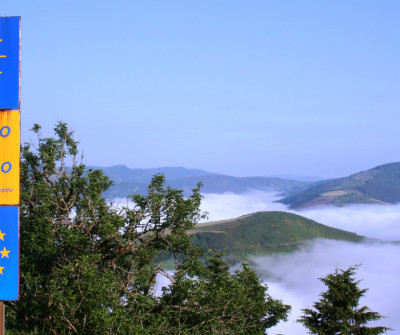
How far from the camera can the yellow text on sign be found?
595cm

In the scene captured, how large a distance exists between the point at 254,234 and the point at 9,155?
182 meters

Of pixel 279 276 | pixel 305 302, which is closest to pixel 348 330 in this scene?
pixel 305 302

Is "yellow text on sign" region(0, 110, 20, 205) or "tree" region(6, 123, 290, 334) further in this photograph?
"tree" region(6, 123, 290, 334)

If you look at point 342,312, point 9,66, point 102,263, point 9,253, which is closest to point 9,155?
point 9,66

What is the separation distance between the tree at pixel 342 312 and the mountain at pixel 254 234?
456 ft

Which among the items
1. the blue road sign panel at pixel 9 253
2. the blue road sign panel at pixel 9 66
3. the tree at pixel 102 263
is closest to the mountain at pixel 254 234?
the tree at pixel 102 263

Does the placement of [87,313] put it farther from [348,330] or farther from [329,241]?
[329,241]

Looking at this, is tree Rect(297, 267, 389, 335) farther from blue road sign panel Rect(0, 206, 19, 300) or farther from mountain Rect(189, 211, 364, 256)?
mountain Rect(189, 211, 364, 256)

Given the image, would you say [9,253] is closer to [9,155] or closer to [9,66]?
[9,155]

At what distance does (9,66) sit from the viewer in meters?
5.89

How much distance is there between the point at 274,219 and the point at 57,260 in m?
182

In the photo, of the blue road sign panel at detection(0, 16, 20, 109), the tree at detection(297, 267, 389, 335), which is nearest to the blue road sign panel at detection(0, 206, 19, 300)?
the blue road sign panel at detection(0, 16, 20, 109)

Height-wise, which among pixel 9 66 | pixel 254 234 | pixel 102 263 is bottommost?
pixel 254 234

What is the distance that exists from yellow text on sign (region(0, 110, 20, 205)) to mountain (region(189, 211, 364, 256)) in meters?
162
